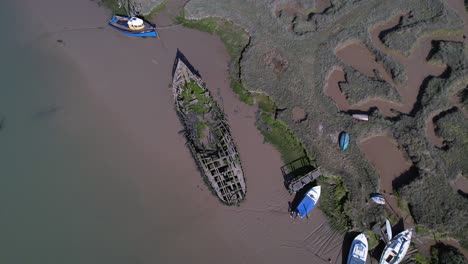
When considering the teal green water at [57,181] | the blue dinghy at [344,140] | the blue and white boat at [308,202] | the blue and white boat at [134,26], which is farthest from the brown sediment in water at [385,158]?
the blue and white boat at [134,26]

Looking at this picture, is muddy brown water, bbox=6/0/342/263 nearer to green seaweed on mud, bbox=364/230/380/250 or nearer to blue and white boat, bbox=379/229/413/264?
green seaweed on mud, bbox=364/230/380/250

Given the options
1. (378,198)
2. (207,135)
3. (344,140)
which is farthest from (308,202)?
(207,135)

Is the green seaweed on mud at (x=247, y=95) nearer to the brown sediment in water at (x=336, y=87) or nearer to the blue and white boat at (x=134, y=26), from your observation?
the blue and white boat at (x=134, y=26)

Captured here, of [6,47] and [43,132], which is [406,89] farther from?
[6,47]

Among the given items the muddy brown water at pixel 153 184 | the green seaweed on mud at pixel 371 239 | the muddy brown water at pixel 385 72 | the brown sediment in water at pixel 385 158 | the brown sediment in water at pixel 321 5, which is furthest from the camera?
the brown sediment in water at pixel 321 5

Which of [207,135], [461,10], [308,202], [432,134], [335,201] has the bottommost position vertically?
[335,201]

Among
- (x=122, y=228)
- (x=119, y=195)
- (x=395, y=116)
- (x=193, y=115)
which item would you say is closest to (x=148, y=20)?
(x=193, y=115)

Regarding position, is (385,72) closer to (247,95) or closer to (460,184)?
(460,184)
